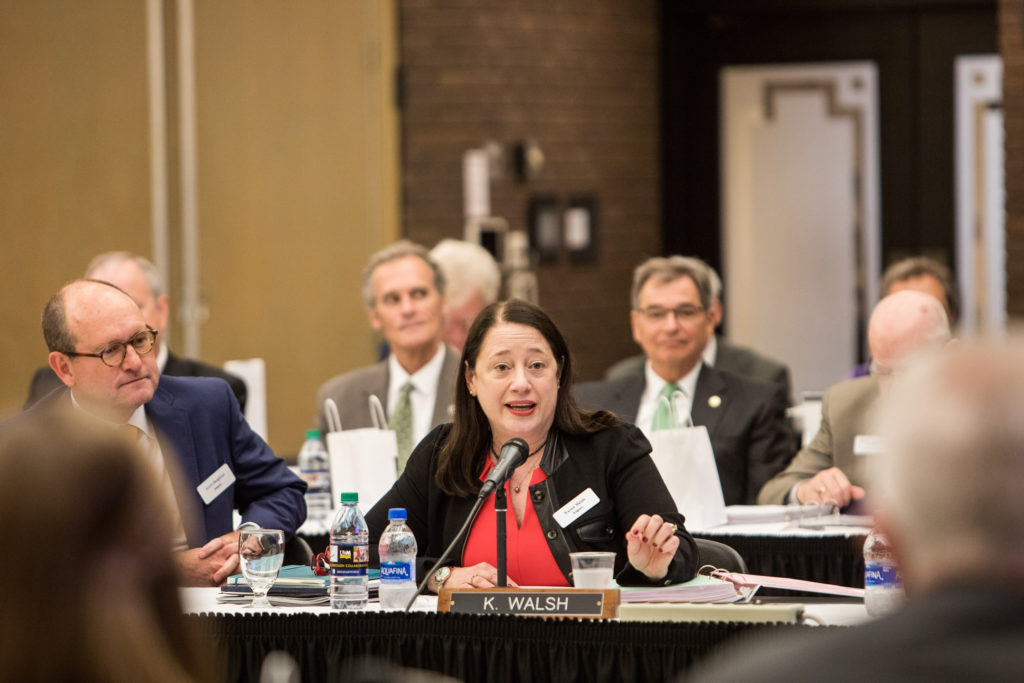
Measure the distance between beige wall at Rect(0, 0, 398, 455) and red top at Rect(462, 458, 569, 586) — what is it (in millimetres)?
4551

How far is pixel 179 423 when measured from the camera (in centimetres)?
382

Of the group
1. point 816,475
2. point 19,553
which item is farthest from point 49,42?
point 19,553

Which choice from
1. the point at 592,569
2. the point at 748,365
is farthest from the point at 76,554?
the point at 748,365

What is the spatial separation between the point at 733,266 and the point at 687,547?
19.6 ft

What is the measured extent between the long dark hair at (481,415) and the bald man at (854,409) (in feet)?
3.50

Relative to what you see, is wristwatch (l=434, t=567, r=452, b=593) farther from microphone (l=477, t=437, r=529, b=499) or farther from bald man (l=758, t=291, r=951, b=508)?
bald man (l=758, t=291, r=951, b=508)

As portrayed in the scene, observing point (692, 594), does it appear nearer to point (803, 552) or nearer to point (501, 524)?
point (501, 524)

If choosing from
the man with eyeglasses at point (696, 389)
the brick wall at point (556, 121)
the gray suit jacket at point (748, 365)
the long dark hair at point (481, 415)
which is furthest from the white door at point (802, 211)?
the long dark hair at point (481, 415)

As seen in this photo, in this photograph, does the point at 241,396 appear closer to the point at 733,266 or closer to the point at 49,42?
the point at 49,42

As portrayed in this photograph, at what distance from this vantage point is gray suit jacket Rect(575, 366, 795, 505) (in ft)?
16.2

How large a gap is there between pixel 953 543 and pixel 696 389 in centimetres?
388

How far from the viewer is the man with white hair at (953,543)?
113 cm

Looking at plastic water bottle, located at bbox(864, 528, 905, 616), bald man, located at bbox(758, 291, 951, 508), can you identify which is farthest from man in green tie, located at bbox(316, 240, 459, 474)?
plastic water bottle, located at bbox(864, 528, 905, 616)

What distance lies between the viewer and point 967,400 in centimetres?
118
